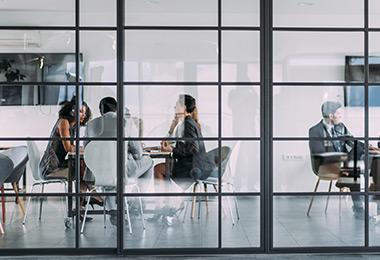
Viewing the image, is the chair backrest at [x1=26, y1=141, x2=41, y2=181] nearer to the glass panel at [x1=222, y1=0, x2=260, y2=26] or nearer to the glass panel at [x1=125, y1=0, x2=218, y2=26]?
the glass panel at [x1=125, y1=0, x2=218, y2=26]

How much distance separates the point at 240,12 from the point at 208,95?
30.4 inches

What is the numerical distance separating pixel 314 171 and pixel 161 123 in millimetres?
1413

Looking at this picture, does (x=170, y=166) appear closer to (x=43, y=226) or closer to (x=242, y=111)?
(x=242, y=111)

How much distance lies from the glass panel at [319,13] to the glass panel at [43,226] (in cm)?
251

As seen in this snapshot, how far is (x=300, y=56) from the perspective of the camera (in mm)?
4262

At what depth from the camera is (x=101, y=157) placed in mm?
4246

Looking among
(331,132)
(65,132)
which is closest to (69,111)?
(65,132)

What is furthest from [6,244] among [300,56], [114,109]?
[300,56]

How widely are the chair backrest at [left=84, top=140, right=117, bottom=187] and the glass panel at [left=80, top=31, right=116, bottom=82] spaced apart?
0.56 m

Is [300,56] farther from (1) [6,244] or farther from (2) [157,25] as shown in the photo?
(1) [6,244]

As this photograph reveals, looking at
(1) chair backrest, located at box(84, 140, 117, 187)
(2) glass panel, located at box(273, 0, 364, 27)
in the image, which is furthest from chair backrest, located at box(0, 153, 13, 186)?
(2) glass panel, located at box(273, 0, 364, 27)

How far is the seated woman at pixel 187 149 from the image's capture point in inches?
168

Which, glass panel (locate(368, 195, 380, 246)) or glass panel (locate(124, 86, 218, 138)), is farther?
glass panel (locate(368, 195, 380, 246))

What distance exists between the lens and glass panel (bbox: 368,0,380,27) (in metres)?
4.27
